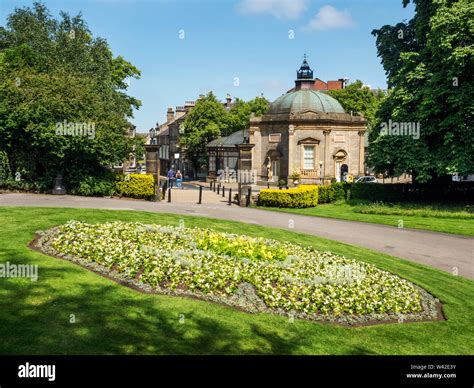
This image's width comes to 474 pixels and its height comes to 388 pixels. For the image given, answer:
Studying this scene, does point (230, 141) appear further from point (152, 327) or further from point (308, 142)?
point (152, 327)

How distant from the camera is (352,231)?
2098 cm

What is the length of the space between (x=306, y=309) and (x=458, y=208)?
76.1 feet

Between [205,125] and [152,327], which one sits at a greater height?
[205,125]

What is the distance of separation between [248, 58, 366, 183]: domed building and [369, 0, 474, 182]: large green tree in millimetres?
17500

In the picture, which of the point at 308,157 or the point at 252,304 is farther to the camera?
the point at 308,157

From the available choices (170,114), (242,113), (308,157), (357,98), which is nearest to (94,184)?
(308,157)

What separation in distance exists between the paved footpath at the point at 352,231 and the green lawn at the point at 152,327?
5.83 m

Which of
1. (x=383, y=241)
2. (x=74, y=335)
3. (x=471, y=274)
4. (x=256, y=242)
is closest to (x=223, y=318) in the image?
(x=74, y=335)

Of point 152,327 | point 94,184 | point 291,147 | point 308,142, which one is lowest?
point 152,327

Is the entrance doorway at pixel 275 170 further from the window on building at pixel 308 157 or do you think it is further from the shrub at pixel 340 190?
the shrub at pixel 340 190

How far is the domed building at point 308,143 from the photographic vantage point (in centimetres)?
5206

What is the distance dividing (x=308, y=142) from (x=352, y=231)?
3221 cm

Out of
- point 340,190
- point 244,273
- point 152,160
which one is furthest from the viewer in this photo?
point 340,190

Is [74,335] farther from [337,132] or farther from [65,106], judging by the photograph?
[337,132]
